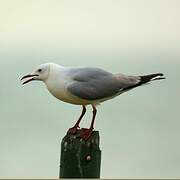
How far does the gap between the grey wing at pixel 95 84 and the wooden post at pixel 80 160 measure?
58 cm

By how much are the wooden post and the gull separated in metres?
0.44

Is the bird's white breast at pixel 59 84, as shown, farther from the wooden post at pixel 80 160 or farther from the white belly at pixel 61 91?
the wooden post at pixel 80 160

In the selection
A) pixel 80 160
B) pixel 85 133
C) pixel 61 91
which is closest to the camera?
pixel 80 160

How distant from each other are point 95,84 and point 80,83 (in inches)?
3.9

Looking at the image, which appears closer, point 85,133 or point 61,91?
point 85,133

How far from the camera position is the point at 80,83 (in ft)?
11.5

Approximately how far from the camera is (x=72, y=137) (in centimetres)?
304

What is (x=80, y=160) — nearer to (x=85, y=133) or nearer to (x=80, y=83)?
(x=85, y=133)

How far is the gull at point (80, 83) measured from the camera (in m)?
3.46

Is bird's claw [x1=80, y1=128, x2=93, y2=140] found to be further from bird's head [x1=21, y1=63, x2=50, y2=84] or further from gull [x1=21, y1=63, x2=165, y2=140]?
bird's head [x1=21, y1=63, x2=50, y2=84]

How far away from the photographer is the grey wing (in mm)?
3477

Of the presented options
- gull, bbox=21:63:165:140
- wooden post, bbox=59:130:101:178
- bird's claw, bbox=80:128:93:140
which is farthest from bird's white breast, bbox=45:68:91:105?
wooden post, bbox=59:130:101:178

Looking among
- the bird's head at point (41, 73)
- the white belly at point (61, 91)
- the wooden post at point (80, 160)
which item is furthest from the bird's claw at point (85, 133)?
the bird's head at point (41, 73)

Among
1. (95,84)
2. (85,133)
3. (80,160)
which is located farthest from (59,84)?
(80,160)
